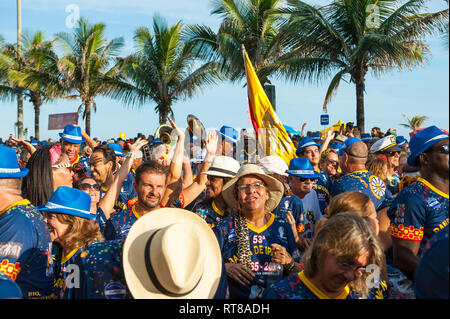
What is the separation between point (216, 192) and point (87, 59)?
86.8 ft

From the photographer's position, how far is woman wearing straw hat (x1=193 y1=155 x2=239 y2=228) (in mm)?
4707

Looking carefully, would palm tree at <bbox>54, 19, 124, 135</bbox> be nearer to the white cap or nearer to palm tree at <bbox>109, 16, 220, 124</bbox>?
palm tree at <bbox>109, 16, 220, 124</bbox>

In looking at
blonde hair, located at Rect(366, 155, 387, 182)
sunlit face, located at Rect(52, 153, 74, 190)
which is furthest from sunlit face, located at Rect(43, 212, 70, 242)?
blonde hair, located at Rect(366, 155, 387, 182)

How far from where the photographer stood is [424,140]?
11.0 ft

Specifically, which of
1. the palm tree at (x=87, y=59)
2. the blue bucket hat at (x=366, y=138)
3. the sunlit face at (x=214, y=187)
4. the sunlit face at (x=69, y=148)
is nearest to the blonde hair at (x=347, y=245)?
the sunlit face at (x=214, y=187)

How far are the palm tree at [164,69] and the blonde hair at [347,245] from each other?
24.1m

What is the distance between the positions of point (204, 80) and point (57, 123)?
850 cm

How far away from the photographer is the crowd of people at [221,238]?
2.50 meters

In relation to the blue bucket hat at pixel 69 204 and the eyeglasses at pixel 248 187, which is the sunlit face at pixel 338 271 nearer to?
the eyeglasses at pixel 248 187

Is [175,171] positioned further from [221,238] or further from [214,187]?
[221,238]

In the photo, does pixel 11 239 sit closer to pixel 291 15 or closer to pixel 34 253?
pixel 34 253

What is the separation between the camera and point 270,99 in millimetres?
9742

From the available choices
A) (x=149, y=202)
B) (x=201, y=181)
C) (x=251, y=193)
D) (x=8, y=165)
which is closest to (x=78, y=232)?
(x=8, y=165)
